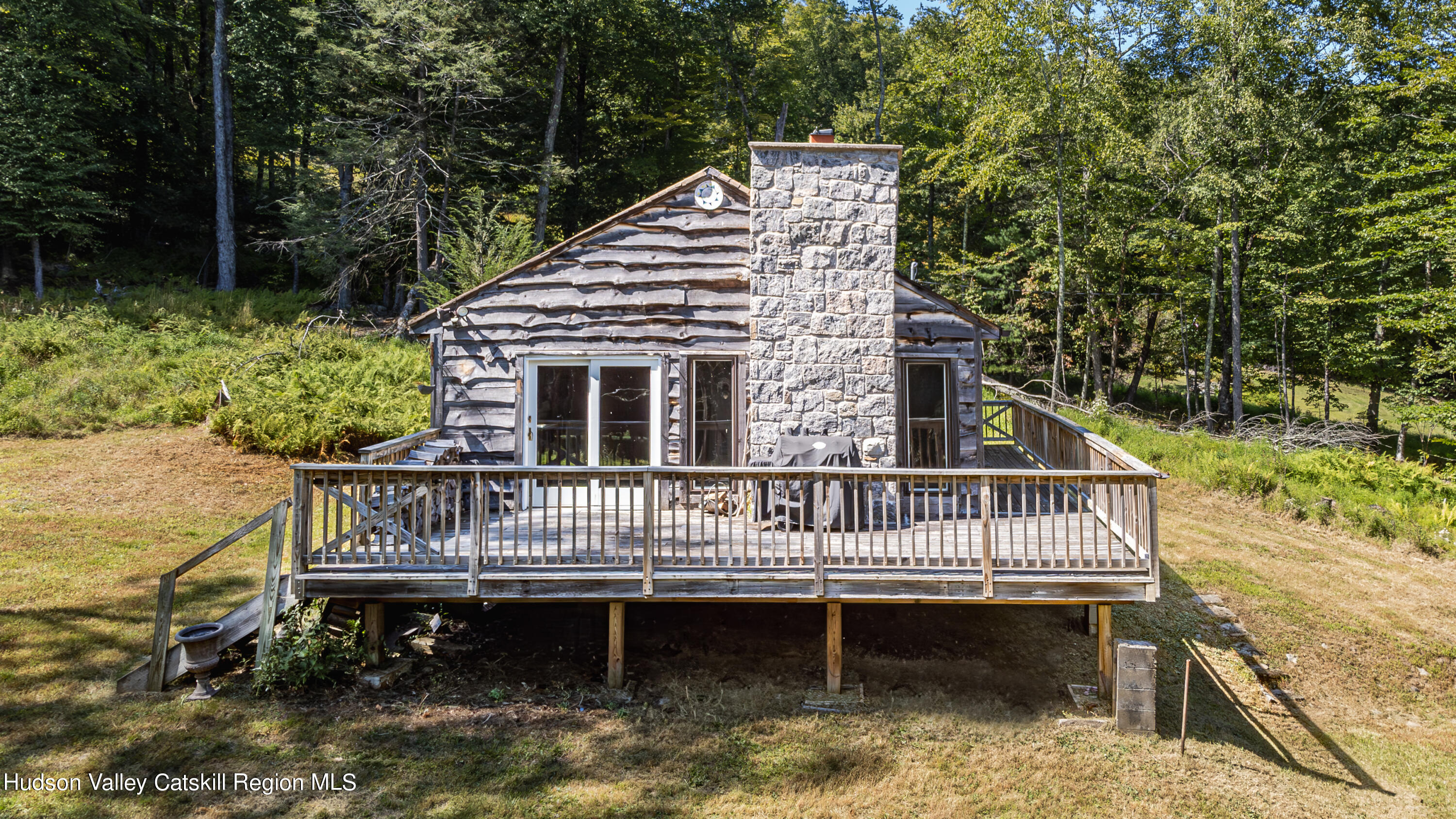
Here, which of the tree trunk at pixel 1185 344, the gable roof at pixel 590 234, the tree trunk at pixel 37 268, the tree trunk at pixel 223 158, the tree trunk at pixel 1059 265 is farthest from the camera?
the tree trunk at pixel 1185 344

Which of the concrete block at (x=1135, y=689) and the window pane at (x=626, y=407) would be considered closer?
the concrete block at (x=1135, y=689)

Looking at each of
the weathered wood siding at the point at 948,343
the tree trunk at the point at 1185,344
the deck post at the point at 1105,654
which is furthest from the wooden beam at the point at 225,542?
the tree trunk at the point at 1185,344

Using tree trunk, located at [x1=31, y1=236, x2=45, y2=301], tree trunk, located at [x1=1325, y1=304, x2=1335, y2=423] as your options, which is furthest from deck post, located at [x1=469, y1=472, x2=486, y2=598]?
tree trunk, located at [x1=1325, y1=304, x2=1335, y2=423]

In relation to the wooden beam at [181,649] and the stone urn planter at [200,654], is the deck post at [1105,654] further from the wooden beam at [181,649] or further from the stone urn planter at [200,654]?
the stone urn planter at [200,654]

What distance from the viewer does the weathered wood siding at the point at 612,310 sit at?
27.1ft

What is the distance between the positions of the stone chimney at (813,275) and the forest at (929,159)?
30.9ft

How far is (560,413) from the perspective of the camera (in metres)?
8.42

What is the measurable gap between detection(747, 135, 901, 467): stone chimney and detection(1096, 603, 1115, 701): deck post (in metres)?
2.84

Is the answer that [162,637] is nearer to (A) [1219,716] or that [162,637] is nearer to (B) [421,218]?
(A) [1219,716]

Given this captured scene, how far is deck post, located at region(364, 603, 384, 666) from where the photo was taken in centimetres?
621

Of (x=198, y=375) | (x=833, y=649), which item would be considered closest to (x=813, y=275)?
(x=833, y=649)

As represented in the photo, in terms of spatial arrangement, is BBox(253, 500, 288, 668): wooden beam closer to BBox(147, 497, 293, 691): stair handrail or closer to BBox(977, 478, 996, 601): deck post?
BBox(147, 497, 293, 691): stair handrail

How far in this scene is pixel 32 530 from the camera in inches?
→ 329

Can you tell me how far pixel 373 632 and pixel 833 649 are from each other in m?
4.13
